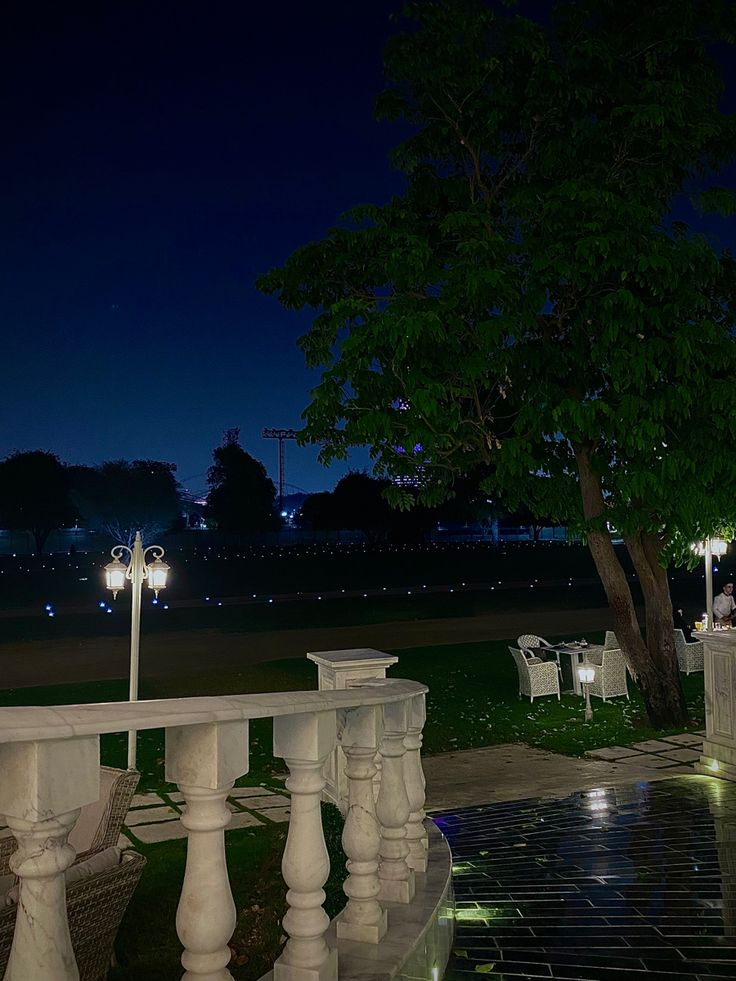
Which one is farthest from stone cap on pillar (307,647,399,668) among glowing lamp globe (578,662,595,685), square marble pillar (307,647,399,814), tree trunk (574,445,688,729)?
glowing lamp globe (578,662,595,685)

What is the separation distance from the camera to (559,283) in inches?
403

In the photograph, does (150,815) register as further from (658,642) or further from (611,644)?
(611,644)

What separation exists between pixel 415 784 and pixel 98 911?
144cm

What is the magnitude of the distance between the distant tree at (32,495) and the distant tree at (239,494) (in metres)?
14.6

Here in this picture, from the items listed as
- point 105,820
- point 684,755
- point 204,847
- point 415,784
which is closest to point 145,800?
point 105,820

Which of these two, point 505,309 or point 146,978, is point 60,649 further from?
point 146,978

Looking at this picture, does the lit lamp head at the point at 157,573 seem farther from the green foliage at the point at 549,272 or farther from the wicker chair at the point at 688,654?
the wicker chair at the point at 688,654

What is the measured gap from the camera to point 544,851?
5.80 metres

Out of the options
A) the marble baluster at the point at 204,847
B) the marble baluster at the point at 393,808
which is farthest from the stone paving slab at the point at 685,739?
the marble baluster at the point at 204,847

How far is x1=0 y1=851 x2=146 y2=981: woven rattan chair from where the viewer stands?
363 centimetres

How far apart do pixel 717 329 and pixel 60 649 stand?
14681mm

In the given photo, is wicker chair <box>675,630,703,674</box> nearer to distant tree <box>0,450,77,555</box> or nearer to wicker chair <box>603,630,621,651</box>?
wicker chair <box>603,630,621,651</box>

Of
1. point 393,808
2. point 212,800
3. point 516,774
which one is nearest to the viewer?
→ point 212,800

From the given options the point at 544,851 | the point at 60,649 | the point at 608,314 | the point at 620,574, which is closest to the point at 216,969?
the point at 544,851
